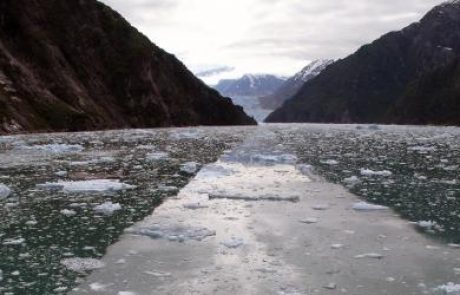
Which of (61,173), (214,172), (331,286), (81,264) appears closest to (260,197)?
(214,172)


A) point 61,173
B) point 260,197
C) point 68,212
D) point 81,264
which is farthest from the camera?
point 61,173

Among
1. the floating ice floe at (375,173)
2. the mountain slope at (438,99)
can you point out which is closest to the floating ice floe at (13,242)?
the floating ice floe at (375,173)

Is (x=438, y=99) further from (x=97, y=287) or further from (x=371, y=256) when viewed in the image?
(x=97, y=287)

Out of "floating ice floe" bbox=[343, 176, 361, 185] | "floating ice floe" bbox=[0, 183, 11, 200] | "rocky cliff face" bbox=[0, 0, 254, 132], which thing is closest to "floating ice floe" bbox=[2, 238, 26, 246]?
"floating ice floe" bbox=[0, 183, 11, 200]

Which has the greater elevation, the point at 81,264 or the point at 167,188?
the point at 167,188

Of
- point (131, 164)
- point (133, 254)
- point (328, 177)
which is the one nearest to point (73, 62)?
point (131, 164)

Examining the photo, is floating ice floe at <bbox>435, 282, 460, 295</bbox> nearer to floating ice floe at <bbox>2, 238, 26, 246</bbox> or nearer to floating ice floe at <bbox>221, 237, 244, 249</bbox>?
floating ice floe at <bbox>221, 237, 244, 249</bbox>

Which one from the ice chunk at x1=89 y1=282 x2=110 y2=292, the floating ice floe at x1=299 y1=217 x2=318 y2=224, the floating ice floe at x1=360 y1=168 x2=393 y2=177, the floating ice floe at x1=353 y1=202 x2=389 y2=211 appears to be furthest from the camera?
the floating ice floe at x1=360 y1=168 x2=393 y2=177
